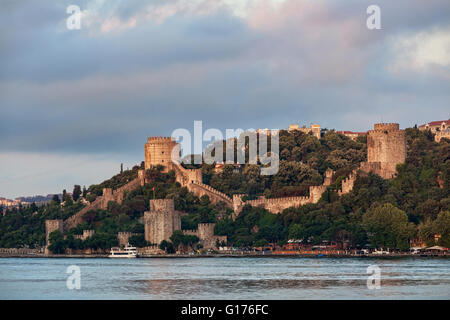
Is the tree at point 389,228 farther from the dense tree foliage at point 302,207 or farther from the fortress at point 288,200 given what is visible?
the fortress at point 288,200

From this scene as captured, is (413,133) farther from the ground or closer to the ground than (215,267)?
farther from the ground

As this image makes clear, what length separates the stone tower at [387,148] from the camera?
315 ft

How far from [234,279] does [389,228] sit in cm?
2497

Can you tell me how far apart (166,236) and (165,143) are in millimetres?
20751

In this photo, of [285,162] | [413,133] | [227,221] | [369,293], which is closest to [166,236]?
[227,221]

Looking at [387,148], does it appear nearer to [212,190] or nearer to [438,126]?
[212,190]

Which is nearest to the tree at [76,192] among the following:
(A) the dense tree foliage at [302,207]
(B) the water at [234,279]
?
(A) the dense tree foliage at [302,207]

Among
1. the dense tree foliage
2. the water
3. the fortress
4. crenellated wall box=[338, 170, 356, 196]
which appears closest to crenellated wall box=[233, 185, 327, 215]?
the fortress

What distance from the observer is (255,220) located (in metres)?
97.1

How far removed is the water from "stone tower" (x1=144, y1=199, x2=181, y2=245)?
8.05 metres

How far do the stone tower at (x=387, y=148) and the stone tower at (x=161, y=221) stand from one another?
16192 mm

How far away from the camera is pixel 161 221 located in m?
96.0
